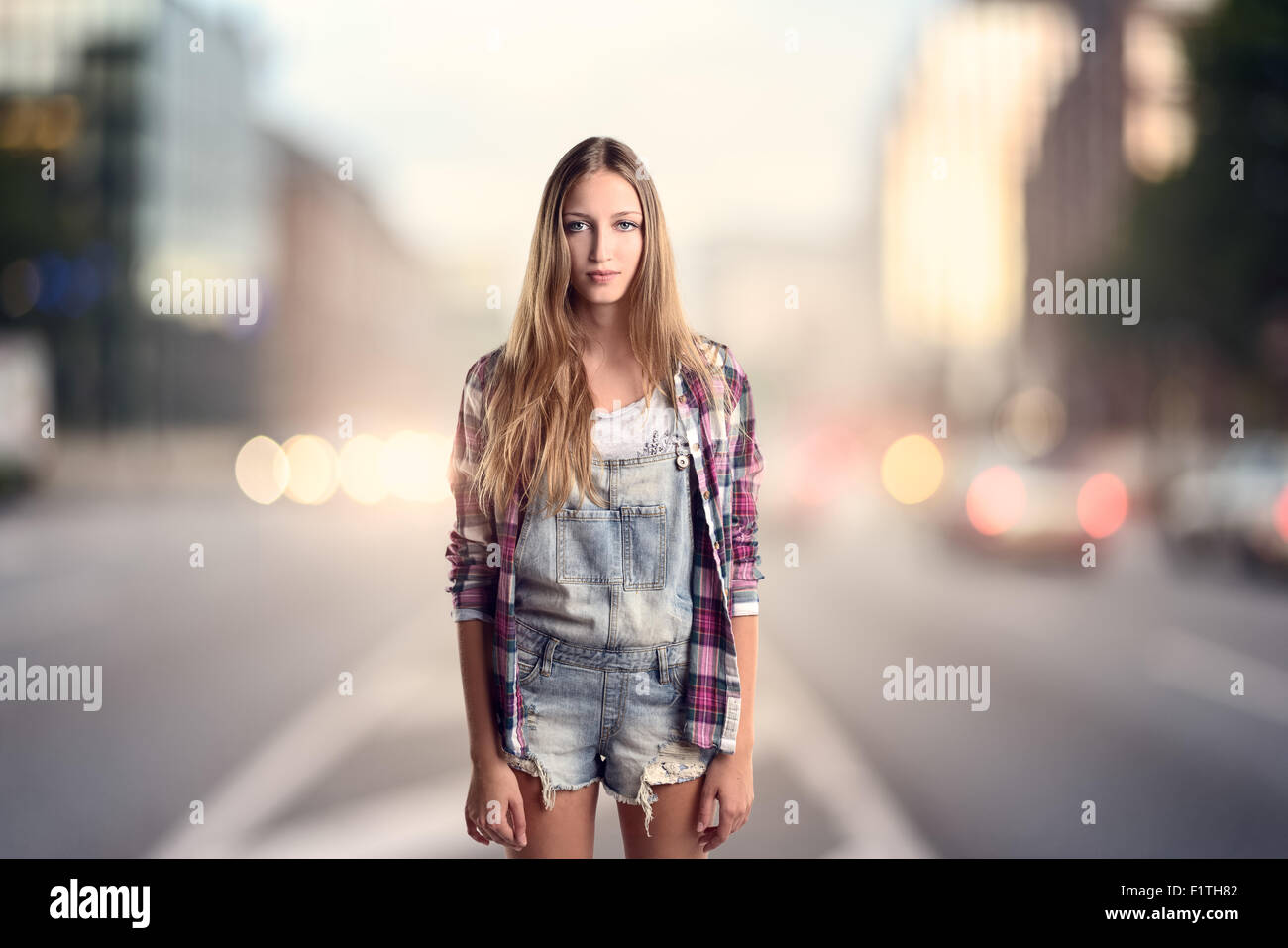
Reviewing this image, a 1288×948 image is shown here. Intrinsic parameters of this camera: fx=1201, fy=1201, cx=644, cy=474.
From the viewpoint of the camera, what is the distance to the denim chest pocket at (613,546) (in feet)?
8.45

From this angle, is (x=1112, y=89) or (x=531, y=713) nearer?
(x=531, y=713)

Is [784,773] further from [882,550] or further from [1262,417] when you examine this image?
[1262,417]

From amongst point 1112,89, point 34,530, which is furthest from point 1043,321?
point 34,530

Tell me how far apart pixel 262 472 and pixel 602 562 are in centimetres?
4632

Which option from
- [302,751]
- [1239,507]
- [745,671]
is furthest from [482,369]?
[1239,507]

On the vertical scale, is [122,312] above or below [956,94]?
below

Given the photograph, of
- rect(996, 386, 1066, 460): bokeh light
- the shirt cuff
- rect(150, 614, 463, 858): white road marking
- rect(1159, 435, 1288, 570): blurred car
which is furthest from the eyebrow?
rect(996, 386, 1066, 460): bokeh light

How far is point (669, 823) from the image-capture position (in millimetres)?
2631

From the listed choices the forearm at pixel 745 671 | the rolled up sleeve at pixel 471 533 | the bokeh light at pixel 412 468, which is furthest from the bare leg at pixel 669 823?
the bokeh light at pixel 412 468

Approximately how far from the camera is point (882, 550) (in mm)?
19422

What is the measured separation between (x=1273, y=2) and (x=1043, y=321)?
43.2 meters

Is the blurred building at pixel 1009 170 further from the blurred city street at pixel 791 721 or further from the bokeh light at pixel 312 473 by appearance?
the bokeh light at pixel 312 473

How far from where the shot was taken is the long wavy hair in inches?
102

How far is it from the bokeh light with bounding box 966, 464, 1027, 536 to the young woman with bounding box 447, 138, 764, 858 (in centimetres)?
1371
